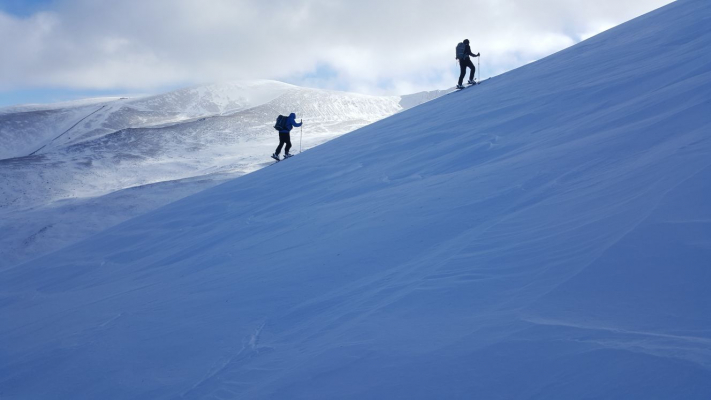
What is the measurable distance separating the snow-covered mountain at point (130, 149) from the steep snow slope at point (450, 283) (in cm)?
701

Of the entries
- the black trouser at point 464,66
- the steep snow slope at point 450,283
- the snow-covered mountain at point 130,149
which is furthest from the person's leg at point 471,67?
the snow-covered mountain at point 130,149

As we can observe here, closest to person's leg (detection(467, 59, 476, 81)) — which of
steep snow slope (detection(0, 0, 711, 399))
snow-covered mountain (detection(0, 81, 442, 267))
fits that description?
steep snow slope (detection(0, 0, 711, 399))

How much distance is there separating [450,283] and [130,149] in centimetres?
2758

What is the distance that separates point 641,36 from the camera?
10898mm

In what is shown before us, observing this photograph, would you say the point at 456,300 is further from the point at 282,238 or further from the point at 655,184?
the point at 282,238

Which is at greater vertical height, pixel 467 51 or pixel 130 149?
pixel 467 51

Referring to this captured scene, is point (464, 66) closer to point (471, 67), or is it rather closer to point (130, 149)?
point (471, 67)

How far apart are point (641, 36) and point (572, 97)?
3932 mm

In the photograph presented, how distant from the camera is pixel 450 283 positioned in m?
3.56

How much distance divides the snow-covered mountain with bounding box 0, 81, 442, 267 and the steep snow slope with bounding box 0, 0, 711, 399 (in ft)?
23.0

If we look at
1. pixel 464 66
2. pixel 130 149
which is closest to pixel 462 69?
pixel 464 66

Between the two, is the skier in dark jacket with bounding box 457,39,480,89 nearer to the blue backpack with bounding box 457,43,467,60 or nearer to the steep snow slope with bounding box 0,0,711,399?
the blue backpack with bounding box 457,43,467,60

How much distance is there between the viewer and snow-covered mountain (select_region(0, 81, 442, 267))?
49.3ft

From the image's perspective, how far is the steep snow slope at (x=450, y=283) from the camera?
8.14 ft
